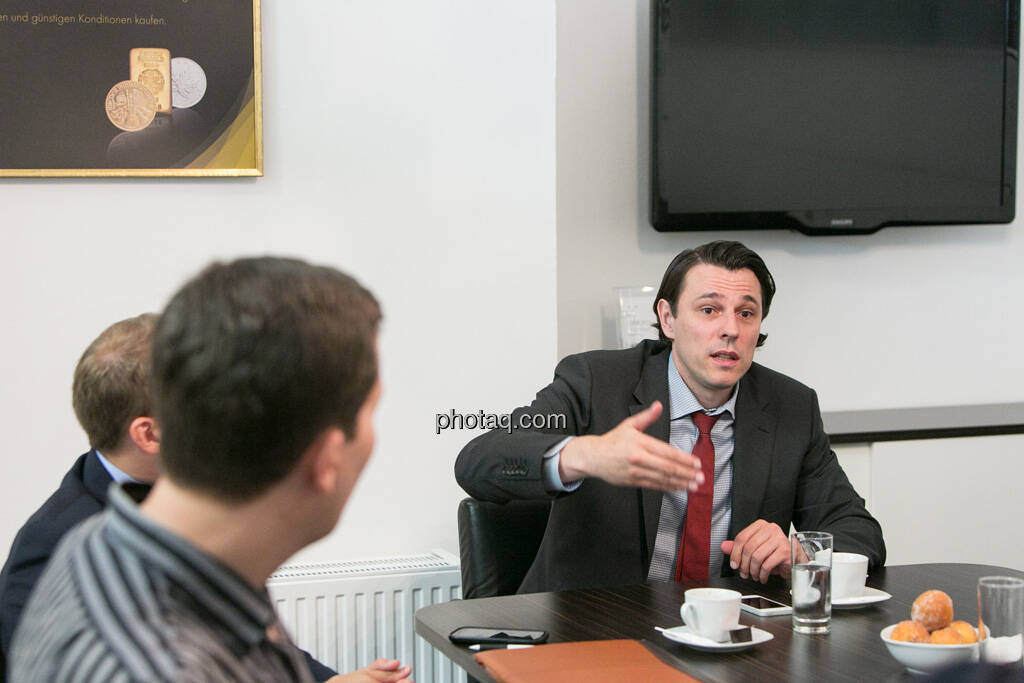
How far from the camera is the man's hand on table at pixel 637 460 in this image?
1695 millimetres

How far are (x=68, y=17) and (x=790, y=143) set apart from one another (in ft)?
7.17

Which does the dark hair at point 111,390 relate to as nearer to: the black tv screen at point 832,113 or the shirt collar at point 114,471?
the shirt collar at point 114,471

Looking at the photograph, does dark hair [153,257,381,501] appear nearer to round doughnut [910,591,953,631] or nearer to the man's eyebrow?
round doughnut [910,591,953,631]

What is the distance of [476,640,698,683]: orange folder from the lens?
4.64 ft

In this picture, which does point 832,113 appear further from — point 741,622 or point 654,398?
point 741,622

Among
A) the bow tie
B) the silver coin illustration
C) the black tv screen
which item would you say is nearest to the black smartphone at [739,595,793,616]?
the bow tie

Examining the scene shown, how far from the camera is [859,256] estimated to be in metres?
3.87

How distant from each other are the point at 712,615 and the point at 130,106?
1838mm

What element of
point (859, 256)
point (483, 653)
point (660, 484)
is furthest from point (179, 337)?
point (859, 256)

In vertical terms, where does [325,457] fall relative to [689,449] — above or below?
above

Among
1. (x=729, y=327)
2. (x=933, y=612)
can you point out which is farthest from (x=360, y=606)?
(x=933, y=612)

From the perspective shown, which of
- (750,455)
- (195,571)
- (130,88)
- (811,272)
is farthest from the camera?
(811,272)

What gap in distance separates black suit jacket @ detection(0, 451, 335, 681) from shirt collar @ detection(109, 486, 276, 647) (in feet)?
2.59

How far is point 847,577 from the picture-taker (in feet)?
5.96
